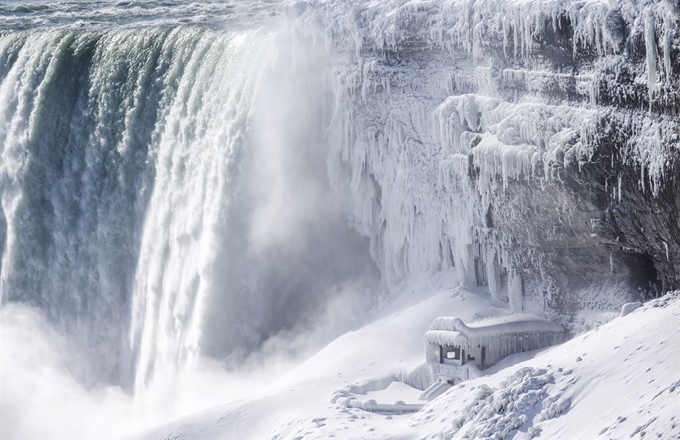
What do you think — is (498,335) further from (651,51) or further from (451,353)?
(651,51)

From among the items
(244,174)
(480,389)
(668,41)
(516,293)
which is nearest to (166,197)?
(244,174)

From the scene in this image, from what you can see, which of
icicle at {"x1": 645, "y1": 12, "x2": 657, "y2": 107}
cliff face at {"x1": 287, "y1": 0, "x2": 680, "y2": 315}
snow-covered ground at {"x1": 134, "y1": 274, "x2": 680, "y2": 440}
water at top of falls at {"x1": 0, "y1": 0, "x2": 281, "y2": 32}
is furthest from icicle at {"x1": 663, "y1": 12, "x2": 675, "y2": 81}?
water at top of falls at {"x1": 0, "y1": 0, "x2": 281, "y2": 32}

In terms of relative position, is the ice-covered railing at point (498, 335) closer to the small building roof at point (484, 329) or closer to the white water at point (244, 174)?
the small building roof at point (484, 329)

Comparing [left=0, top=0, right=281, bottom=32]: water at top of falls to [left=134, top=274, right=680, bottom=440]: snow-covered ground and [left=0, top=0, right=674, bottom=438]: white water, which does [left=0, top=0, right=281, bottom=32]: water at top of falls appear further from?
[left=134, top=274, right=680, bottom=440]: snow-covered ground

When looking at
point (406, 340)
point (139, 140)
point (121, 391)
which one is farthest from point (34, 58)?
point (406, 340)

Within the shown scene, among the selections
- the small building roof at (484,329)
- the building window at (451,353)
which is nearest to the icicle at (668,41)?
the small building roof at (484,329)

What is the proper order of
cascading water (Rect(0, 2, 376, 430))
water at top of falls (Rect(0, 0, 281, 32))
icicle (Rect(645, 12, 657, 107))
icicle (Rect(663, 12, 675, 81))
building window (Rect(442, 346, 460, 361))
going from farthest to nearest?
1. water at top of falls (Rect(0, 0, 281, 32))
2. cascading water (Rect(0, 2, 376, 430))
3. building window (Rect(442, 346, 460, 361))
4. icicle (Rect(645, 12, 657, 107))
5. icicle (Rect(663, 12, 675, 81))

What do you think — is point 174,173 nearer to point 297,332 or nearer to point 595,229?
point 297,332
